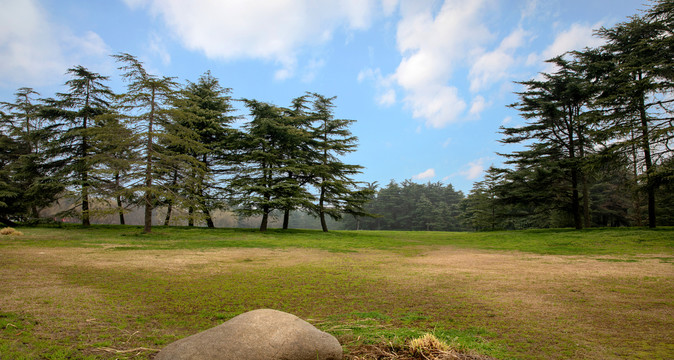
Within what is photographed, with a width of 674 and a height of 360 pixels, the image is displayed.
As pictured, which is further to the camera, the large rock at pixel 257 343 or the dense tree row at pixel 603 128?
the dense tree row at pixel 603 128

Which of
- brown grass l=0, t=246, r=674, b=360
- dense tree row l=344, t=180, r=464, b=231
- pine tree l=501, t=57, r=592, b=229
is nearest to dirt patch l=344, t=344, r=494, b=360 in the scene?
brown grass l=0, t=246, r=674, b=360

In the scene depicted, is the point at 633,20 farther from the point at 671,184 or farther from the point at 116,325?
the point at 116,325

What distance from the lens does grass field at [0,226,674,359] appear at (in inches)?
136

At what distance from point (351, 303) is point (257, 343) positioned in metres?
2.99

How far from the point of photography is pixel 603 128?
19.6 meters

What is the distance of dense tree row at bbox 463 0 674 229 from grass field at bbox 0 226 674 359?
1181 cm

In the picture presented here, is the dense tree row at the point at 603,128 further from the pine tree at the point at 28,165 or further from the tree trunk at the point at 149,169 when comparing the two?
the pine tree at the point at 28,165

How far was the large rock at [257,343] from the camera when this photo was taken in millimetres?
2572

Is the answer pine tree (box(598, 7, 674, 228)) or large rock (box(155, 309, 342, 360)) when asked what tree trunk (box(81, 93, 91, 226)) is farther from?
pine tree (box(598, 7, 674, 228))

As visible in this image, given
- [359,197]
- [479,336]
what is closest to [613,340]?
[479,336]

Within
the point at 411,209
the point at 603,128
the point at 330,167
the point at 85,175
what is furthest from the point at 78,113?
the point at 411,209

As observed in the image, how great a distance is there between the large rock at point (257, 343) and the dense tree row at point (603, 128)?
2104 centimetres

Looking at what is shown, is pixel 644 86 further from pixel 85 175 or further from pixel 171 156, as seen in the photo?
pixel 85 175

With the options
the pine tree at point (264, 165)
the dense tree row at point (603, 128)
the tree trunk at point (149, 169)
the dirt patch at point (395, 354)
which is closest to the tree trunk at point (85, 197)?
the tree trunk at point (149, 169)
